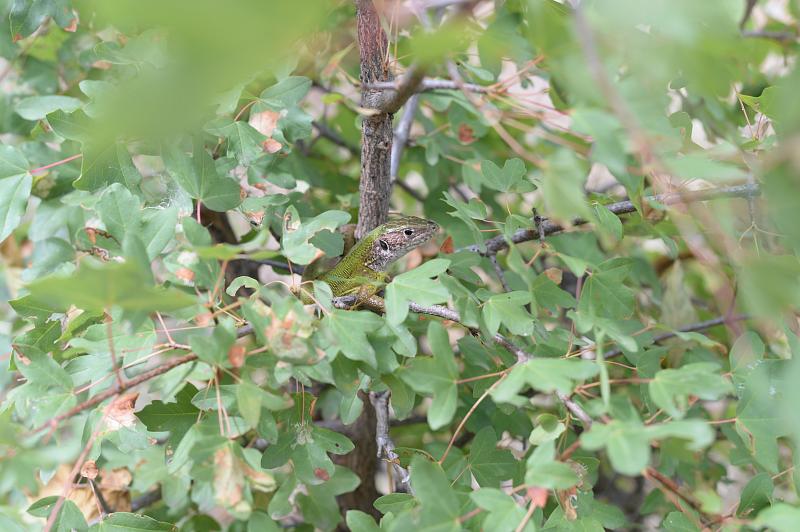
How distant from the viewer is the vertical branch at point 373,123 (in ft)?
4.07

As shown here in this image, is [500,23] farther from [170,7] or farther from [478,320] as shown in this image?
[170,7]

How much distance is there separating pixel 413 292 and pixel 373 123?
37cm

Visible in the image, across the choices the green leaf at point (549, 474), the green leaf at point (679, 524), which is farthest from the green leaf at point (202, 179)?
the green leaf at point (679, 524)

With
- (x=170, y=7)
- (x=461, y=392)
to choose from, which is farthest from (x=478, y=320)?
(x=170, y=7)

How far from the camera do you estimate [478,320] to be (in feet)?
3.79

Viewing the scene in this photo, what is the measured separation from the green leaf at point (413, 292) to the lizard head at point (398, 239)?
0.62 m

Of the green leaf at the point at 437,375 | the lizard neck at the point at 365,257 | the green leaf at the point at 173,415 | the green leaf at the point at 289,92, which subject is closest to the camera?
the green leaf at the point at 437,375

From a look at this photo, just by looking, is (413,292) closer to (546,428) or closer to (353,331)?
(353,331)

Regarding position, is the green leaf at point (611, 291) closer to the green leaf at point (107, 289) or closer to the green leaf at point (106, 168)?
the green leaf at point (107, 289)

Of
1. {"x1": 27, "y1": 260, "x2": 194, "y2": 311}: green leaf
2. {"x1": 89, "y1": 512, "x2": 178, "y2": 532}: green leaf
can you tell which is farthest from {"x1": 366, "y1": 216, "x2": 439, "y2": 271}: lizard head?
{"x1": 27, "y1": 260, "x2": 194, "y2": 311}: green leaf

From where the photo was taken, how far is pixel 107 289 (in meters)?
0.84

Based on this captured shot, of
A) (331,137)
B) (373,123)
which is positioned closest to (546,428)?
(373,123)

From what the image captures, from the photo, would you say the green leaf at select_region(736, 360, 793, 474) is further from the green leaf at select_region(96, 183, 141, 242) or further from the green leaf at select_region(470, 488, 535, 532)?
the green leaf at select_region(96, 183, 141, 242)

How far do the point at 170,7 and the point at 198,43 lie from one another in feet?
0.21
